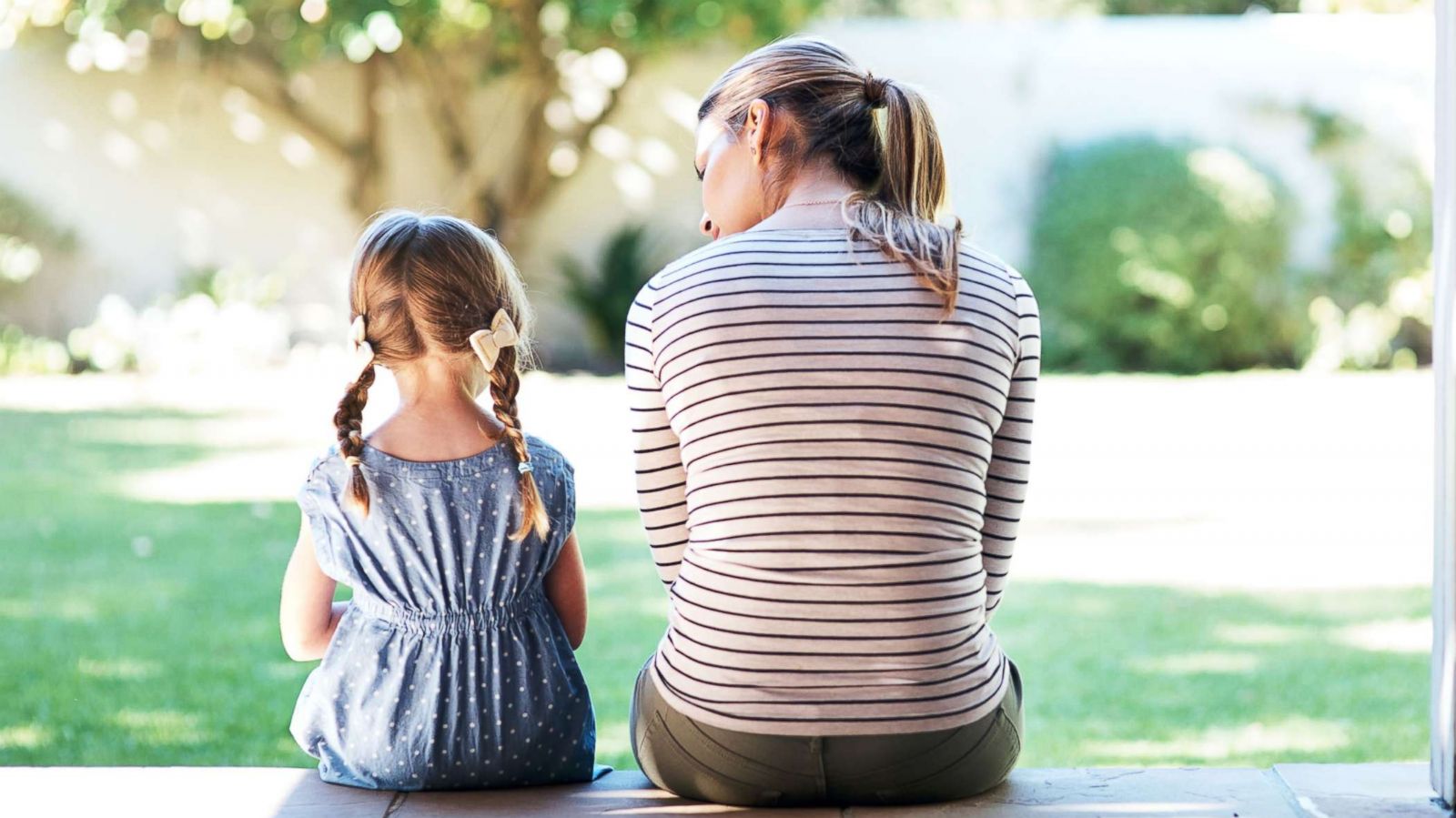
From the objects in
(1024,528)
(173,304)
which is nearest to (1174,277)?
(1024,528)

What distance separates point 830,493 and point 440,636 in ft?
2.04

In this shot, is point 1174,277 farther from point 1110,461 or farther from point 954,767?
point 954,767

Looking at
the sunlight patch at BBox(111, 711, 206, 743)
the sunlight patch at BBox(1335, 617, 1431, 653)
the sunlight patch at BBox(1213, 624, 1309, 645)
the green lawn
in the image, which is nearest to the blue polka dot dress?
the green lawn

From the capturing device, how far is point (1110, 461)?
7074mm

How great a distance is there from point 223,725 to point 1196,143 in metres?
8.83

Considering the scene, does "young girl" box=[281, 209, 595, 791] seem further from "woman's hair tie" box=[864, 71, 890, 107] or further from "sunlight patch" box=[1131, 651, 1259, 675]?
"sunlight patch" box=[1131, 651, 1259, 675]

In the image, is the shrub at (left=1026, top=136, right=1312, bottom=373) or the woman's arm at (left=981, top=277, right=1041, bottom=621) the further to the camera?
the shrub at (left=1026, top=136, right=1312, bottom=373)

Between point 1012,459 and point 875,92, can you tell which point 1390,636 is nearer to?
point 1012,459

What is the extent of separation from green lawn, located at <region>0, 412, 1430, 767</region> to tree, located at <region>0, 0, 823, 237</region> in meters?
5.10

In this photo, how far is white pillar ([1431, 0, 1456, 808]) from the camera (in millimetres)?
1960

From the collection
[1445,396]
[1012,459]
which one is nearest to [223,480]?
[1012,459]

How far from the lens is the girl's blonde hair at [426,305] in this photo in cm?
214

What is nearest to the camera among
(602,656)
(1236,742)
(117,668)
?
(1236,742)

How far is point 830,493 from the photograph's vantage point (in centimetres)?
184
